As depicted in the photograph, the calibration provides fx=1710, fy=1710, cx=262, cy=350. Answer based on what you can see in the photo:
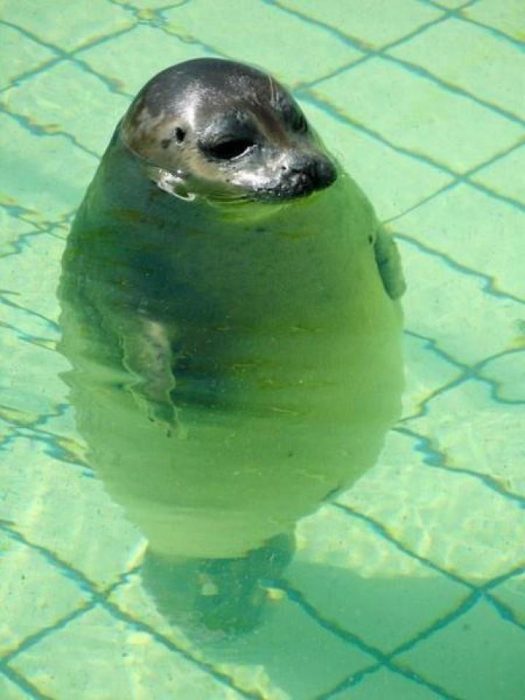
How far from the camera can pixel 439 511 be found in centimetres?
495

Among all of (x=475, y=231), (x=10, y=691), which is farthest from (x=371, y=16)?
(x=10, y=691)

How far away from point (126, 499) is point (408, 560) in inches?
31.9

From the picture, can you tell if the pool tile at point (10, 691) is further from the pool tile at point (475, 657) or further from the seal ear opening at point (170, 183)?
the seal ear opening at point (170, 183)

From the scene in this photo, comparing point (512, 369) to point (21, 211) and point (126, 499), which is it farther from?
point (21, 211)

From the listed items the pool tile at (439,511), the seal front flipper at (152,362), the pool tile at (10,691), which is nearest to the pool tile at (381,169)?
the pool tile at (439,511)

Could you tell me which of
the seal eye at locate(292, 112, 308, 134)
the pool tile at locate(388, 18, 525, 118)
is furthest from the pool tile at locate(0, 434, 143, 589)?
the pool tile at locate(388, 18, 525, 118)

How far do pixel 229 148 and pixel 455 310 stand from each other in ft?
5.30

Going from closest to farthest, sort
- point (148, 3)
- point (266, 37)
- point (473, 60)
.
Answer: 1. point (473, 60)
2. point (266, 37)
3. point (148, 3)

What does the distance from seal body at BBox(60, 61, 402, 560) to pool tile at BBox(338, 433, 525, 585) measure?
7.7 inches

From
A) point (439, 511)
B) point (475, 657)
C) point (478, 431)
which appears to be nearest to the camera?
point (475, 657)

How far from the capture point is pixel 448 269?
5949mm

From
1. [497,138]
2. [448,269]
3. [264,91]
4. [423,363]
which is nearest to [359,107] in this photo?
[497,138]

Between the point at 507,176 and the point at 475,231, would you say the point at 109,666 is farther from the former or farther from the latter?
the point at 507,176

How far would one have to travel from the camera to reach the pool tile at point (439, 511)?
4.79 metres
